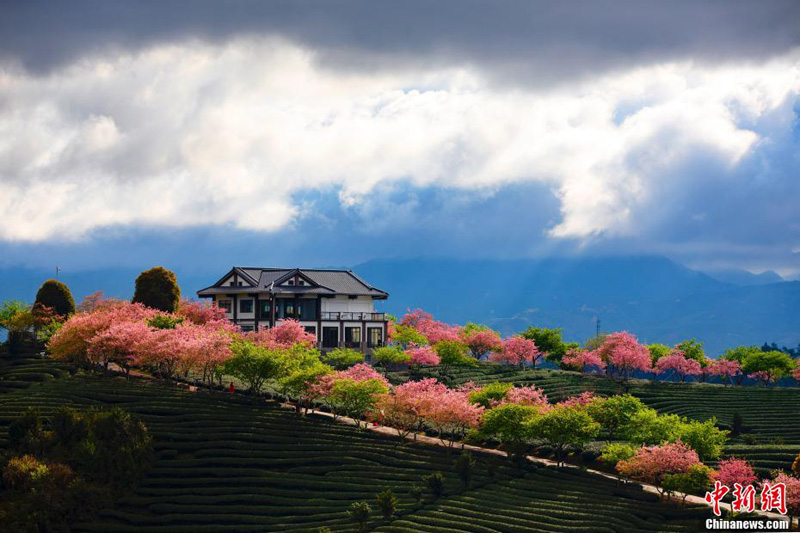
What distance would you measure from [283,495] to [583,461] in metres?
27.3

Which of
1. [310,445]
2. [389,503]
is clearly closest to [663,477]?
[389,503]

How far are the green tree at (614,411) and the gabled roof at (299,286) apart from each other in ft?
153

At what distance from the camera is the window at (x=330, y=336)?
118 metres

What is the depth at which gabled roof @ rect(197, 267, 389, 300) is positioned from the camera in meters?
118

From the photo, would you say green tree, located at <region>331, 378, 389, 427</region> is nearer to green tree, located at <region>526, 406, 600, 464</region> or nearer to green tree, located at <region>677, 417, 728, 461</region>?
green tree, located at <region>526, 406, 600, 464</region>

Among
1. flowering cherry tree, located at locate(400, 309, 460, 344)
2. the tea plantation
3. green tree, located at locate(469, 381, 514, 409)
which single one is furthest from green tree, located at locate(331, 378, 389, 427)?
flowering cherry tree, located at locate(400, 309, 460, 344)

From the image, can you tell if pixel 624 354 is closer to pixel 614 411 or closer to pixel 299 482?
pixel 614 411

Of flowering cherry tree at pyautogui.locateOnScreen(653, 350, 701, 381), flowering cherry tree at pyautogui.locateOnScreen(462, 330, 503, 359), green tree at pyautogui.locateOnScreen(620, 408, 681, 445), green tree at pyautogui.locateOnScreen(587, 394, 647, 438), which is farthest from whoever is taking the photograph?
flowering cherry tree at pyautogui.locateOnScreen(462, 330, 503, 359)

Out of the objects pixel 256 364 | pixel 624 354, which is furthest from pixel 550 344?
pixel 256 364

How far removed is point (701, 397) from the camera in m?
103

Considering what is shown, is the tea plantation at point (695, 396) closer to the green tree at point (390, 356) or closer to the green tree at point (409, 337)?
the green tree at point (390, 356)

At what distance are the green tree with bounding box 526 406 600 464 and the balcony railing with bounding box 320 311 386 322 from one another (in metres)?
53.5

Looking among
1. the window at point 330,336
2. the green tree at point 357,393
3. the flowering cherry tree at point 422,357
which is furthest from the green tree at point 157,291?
the green tree at point 357,393

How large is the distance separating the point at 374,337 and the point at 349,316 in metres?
4.77
